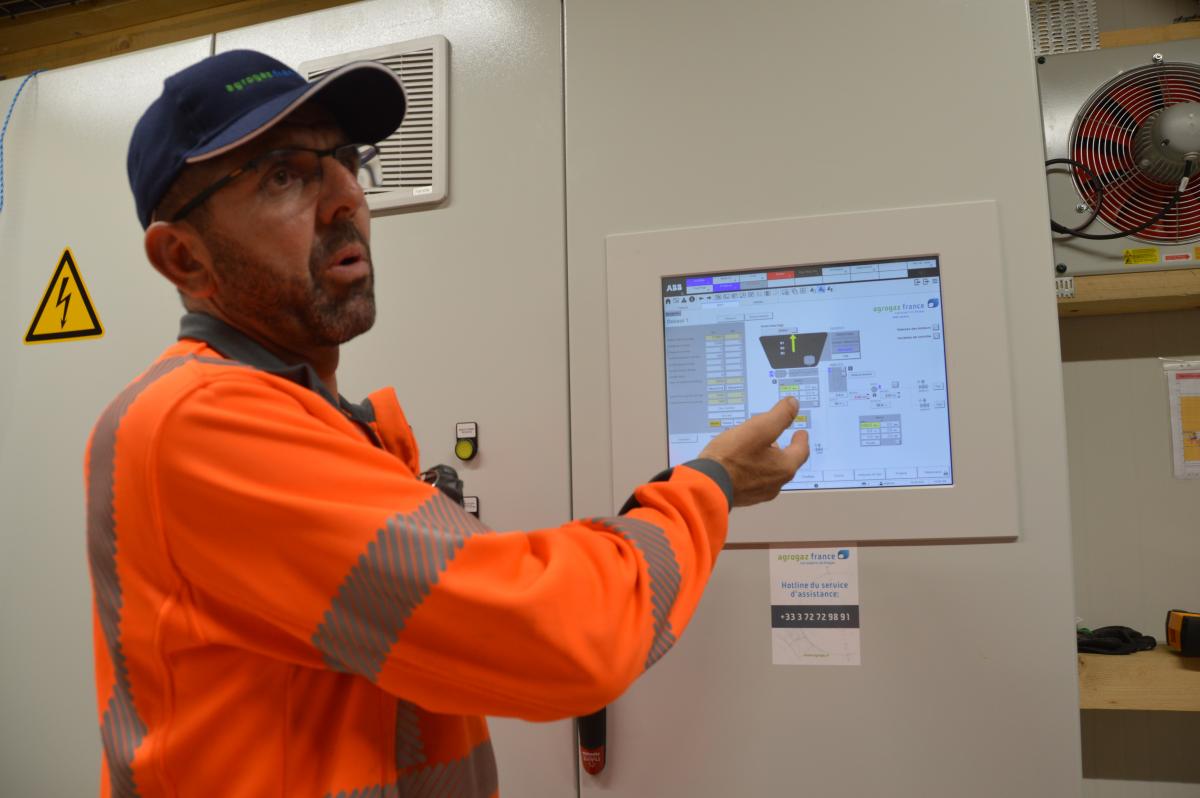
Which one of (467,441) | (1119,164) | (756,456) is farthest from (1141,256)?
(467,441)

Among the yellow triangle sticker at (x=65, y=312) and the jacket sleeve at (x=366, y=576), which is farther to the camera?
the yellow triangle sticker at (x=65, y=312)

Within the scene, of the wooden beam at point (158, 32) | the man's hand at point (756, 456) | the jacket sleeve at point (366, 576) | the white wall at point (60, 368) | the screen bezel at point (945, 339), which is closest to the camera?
the jacket sleeve at point (366, 576)

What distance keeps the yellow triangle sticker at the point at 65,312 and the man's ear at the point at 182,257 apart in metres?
0.87

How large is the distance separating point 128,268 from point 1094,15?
214 cm

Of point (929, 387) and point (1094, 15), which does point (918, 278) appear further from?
point (1094, 15)

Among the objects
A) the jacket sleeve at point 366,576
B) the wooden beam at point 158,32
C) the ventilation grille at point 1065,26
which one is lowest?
the jacket sleeve at point 366,576

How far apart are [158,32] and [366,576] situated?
225 centimetres

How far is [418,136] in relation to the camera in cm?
139

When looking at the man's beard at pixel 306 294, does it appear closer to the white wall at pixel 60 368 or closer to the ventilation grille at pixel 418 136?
the ventilation grille at pixel 418 136

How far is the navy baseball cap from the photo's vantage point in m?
0.80

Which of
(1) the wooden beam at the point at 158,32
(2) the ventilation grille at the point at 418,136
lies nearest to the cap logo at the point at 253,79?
(2) the ventilation grille at the point at 418,136

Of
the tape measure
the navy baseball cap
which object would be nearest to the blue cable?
the navy baseball cap

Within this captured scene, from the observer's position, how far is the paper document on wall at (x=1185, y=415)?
5.62 feet

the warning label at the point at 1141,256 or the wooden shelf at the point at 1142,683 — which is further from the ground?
the warning label at the point at 1141,256
